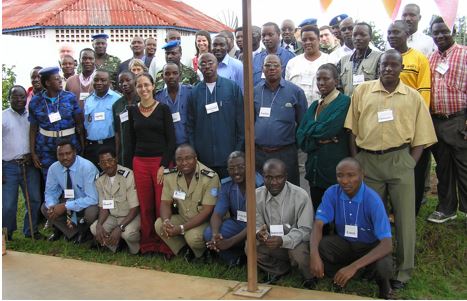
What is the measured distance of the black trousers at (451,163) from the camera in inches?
197

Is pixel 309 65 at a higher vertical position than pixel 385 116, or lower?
higher

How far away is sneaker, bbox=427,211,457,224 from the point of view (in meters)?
Result: 5.26

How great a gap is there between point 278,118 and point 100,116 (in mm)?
1998

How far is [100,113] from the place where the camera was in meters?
5.78

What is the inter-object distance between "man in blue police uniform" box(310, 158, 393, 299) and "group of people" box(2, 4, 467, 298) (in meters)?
0.01

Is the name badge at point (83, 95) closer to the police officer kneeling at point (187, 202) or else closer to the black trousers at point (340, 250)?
the police officer kneeling at point (187, 202)

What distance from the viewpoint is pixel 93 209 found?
5625mm

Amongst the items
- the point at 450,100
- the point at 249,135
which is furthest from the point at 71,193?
the point at 450,100

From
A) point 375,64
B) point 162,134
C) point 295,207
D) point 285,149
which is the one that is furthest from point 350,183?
point 162,134

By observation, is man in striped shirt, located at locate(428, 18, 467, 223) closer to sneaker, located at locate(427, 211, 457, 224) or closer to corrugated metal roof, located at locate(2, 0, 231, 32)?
sneaker, located at locate(427, 211, 457, 224)

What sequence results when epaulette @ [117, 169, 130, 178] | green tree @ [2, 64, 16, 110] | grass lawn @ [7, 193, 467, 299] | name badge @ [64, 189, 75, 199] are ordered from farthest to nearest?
green tree @ [2, 64, 16, 110] < name badge @ [64, 189, 75, 199] < epaulette @ [117, 169, 130, 178] < grass lawn @ [7, 193, 467, 299]

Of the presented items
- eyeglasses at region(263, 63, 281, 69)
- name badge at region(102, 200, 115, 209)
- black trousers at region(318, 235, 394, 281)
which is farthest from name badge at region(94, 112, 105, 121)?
black trousers at region(318, 235, 394, 281)

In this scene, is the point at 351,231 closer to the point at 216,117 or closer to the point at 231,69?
the point at 216,117

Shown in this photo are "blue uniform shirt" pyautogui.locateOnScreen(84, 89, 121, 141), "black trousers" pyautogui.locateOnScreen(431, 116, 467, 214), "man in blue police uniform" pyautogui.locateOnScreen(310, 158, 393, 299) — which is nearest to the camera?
"man in blue police uniform" pyautogui.locateOnScreen(310, 158, 393, 299)
